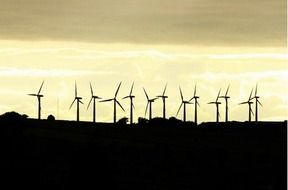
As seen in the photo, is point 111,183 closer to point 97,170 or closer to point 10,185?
point 97,170

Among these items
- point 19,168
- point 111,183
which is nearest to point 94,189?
point 111,183

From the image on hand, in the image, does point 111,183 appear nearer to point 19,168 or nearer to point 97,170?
point 97,170

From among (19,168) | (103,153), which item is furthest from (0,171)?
(103,153)

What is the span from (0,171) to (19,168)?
3.22 m

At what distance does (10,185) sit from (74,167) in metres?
10.2

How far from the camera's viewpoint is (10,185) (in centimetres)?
19400

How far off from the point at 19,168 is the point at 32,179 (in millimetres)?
2723

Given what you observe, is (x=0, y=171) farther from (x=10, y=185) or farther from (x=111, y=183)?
(x=111, y=183)

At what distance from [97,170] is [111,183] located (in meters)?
2.90

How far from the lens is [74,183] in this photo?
19612 centimetres

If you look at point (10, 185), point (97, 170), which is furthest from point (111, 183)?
point (10, 185)

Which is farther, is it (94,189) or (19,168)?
(19,168)

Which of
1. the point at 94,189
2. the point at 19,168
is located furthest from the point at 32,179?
the point at 94,189

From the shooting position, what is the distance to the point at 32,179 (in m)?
199
